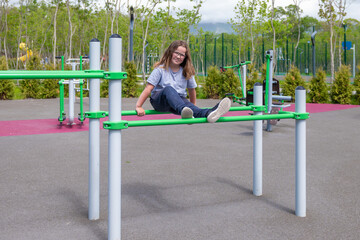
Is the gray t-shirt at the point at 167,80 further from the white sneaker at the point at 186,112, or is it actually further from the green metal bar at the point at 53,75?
the green metal bar at the point at 53,75

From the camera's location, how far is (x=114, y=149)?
8.29 ft

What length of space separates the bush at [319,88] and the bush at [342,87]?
0.30 meters

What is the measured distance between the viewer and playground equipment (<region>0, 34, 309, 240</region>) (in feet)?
8.15

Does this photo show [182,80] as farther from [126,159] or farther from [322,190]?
[126,159]

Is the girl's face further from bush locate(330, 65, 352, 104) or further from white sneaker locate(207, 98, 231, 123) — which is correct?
bush locate(330, 65, 352, 104)

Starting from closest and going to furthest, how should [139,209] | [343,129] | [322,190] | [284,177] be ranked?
1. [139,209]
2. [322,190]
3. [284,177]
4. [343,129]

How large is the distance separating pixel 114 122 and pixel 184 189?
5.21ft

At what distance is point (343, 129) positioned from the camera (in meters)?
7.88

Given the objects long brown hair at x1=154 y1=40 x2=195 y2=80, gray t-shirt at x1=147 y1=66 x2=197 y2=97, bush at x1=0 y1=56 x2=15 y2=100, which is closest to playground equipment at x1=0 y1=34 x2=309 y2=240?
gray t-shirt at x1=147 y1=66 x2=197 y2=97

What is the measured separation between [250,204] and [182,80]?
1.19 metres

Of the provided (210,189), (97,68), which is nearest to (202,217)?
(210,189)

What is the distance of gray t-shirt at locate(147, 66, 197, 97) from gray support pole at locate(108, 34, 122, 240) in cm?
78

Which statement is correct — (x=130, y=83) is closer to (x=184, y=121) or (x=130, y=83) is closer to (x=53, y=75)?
(x=184, y=121)

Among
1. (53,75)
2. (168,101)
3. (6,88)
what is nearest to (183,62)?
(168,101)
